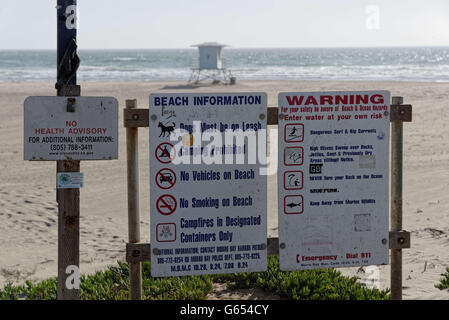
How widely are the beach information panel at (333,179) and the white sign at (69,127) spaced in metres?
1.36

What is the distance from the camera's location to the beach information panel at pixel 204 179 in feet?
16.3

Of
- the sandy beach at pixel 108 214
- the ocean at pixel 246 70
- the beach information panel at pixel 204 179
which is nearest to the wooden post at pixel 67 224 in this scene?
the beach information panel at pixel 204 179

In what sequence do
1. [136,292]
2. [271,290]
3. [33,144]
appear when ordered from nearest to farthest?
[33,144], [136,292], [271,290]

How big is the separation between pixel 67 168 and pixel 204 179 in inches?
41.2

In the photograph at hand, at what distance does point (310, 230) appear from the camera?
5215 mm

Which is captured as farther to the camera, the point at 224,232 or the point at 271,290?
the point at 271,290

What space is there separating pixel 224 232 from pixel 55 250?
13.3 ft

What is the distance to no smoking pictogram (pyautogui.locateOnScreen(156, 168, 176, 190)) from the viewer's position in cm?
501

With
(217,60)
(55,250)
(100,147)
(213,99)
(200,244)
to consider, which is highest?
(217,60)

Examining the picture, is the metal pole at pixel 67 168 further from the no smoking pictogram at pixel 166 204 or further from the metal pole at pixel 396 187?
the metal pole at pixel 396 187

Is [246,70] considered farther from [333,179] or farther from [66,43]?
[66,43]

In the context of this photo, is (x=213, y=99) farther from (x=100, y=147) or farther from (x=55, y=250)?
(x=55, y=250)

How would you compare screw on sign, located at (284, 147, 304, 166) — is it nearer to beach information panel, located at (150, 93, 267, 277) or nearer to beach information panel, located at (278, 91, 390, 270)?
beach information panel, located at (278, 91, 390, 270)
